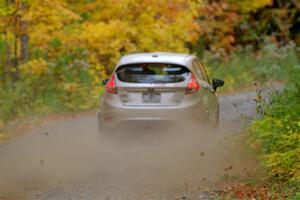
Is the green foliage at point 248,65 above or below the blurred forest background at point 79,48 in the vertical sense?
below

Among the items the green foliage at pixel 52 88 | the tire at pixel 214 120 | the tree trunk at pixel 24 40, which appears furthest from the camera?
the tree trunk at pixel 24 40

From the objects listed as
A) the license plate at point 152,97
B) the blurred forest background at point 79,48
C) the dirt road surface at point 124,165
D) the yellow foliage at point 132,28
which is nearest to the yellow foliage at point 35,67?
the blurred forest background at point 79,48

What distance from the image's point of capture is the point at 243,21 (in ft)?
104

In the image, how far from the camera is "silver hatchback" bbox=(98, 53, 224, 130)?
36.6ft

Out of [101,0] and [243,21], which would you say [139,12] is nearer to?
[101,0]

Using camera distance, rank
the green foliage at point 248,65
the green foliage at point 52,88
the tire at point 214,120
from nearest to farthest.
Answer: the tire at point 214,120, the green foliage at point 52,88, the green foliage at point 248,65

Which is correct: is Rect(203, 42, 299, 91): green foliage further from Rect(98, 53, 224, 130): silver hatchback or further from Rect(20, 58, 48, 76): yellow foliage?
Rect(98, 53, 224, 130): silver hatchback

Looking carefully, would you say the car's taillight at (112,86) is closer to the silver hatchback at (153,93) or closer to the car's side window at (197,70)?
the silver hatchback at (153,93)

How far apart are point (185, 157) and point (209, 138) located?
96 cm

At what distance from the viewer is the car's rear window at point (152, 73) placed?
11258 millimetres

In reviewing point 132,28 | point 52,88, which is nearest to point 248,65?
point 132,28

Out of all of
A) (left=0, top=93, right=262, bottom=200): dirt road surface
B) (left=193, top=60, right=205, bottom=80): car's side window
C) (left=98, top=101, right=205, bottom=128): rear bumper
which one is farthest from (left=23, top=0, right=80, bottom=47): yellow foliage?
(left=98, top=101, right=205, bottom=128): rear bumper

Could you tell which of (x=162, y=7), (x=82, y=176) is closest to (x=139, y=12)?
(x=162, y=7)

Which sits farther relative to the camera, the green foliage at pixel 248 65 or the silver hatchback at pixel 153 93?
the green foliage at pixel 248 65
